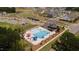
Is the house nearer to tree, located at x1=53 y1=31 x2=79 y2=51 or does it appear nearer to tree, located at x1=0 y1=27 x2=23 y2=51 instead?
tree, located at x1=53 y1=31 x2=79 y2=51

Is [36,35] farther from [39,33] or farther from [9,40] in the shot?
[9,40]

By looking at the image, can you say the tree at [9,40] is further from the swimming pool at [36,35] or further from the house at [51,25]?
the house at [51,25]

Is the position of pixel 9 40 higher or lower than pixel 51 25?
lower

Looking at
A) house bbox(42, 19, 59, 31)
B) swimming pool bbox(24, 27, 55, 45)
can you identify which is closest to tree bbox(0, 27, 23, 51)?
swimming pool bbox(24, 27, 55, 45)

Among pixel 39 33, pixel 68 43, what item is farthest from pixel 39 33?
pixel 68 43

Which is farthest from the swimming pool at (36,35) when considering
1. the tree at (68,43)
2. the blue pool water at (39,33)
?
the tree at (68,43)

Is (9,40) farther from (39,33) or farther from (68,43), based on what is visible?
(68,43)
